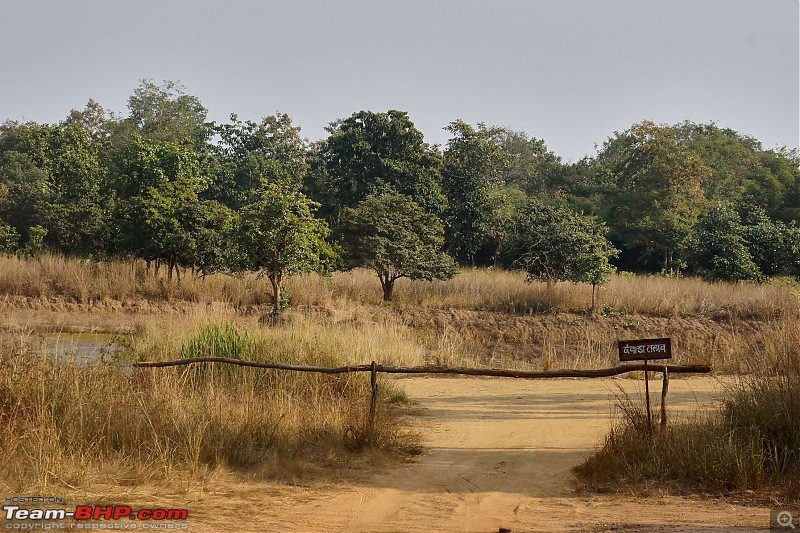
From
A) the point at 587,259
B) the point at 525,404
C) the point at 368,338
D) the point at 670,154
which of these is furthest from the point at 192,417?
the point at 670,154

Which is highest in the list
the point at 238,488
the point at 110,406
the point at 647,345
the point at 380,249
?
the point at 380,249

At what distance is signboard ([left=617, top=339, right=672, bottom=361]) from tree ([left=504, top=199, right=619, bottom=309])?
16.8 metres

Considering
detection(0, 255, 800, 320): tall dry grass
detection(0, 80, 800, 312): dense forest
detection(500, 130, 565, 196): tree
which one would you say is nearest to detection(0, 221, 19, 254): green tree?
detection(0, 80, 800, 312): dense forest

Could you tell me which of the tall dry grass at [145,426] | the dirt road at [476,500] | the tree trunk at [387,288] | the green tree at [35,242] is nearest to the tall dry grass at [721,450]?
the dirt road at [476,500]

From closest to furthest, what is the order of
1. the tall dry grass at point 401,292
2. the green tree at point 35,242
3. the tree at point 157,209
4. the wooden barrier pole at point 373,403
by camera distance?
the wooden barrier pole at point 373,403 < the tall dry grass at point 401,292 < the tree at point 157,209 < the green tree at point 35,242

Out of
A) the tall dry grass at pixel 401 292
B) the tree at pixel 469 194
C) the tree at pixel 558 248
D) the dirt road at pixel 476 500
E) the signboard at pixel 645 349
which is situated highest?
the tree at pixel 469 194

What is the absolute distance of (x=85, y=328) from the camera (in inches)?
829

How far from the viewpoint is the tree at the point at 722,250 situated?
2834 centimetres

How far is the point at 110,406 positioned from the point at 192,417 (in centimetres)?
90

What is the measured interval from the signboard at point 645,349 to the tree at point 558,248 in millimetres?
16805

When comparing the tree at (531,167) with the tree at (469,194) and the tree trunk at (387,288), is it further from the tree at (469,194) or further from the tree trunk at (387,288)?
the tree trunk at (387,288)

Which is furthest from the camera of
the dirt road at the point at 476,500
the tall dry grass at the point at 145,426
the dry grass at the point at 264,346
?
the dry grass at the point at 264,346

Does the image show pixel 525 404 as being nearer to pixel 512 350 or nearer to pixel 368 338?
pixel 368 338

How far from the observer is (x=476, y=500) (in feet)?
23.7
